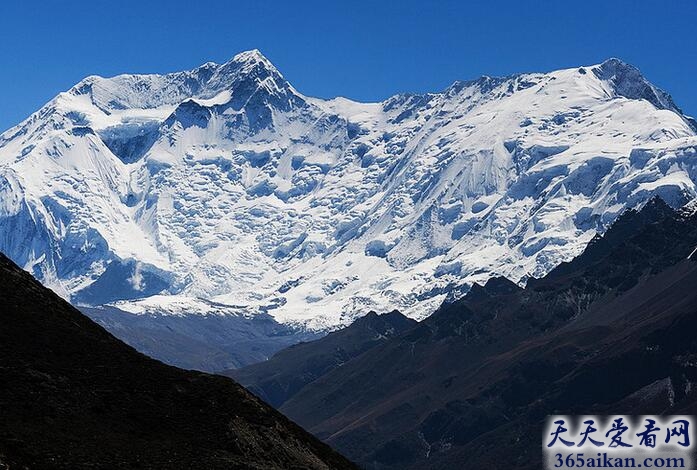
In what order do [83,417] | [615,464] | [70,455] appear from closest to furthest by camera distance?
[70,455]
[83,417]
[615,464]

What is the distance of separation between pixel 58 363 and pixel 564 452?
157 feet

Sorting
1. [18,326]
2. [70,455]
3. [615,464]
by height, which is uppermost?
[18,326]

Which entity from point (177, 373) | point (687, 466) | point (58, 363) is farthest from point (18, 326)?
point (687, 466)

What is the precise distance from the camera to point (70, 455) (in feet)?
431

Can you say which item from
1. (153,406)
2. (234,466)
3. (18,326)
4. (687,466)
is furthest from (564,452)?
(18,326)

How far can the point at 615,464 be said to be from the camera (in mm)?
151625

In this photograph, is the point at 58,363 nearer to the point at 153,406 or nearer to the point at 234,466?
the point at 153,406

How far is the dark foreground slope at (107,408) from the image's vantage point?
13562cm

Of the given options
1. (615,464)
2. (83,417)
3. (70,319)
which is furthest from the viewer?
(70,319)

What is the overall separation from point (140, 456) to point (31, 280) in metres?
35.6

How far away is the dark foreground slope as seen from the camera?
13562 cm

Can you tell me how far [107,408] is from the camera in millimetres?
145375

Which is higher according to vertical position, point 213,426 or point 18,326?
point 18,326

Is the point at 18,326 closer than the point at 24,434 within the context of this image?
No
